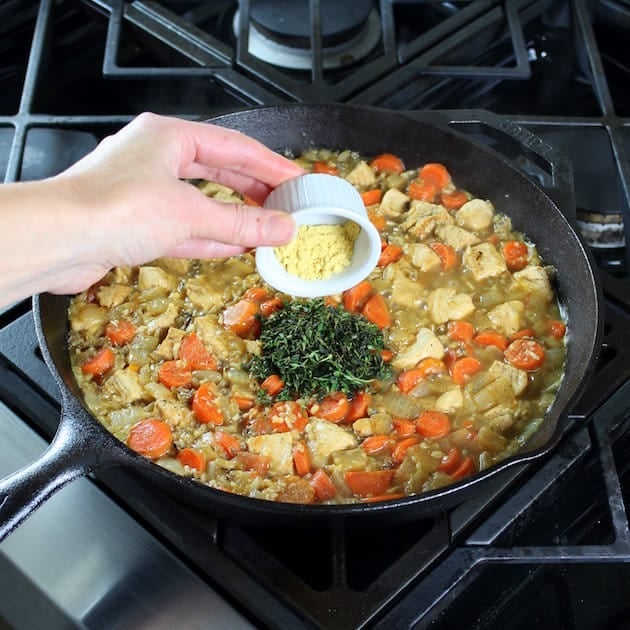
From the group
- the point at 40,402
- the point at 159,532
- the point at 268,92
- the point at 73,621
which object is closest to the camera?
the point at 73,621

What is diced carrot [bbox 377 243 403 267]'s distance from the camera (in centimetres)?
246

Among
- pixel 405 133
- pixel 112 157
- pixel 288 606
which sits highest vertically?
pixel 112 157

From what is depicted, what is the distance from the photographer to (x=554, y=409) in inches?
79.5

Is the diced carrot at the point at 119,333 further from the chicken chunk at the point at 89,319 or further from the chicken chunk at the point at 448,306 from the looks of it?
the chicken chunk at the point at 448,306

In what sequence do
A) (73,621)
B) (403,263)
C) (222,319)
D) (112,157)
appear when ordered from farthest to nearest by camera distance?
(403,263), (222,319), (73,621), (112,157)

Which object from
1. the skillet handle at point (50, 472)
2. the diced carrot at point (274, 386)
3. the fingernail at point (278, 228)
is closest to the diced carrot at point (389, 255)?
the diced carrot at point (274, 386)

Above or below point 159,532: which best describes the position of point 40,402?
above

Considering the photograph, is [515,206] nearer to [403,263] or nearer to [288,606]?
[403,263]

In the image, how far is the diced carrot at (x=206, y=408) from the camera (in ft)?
6.81

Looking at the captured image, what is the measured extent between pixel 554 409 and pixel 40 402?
1.33 m

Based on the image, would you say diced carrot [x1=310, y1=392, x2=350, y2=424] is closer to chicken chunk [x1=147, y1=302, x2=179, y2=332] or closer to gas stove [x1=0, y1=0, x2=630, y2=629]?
gas stove [x1=0, y1=0, x2=630, y2=629]

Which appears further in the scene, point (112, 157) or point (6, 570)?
point (6, 570)

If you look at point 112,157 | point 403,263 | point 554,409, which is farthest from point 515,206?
point 112,157

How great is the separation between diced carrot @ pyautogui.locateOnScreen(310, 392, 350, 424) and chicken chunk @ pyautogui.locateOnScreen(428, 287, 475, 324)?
0.41 meters
